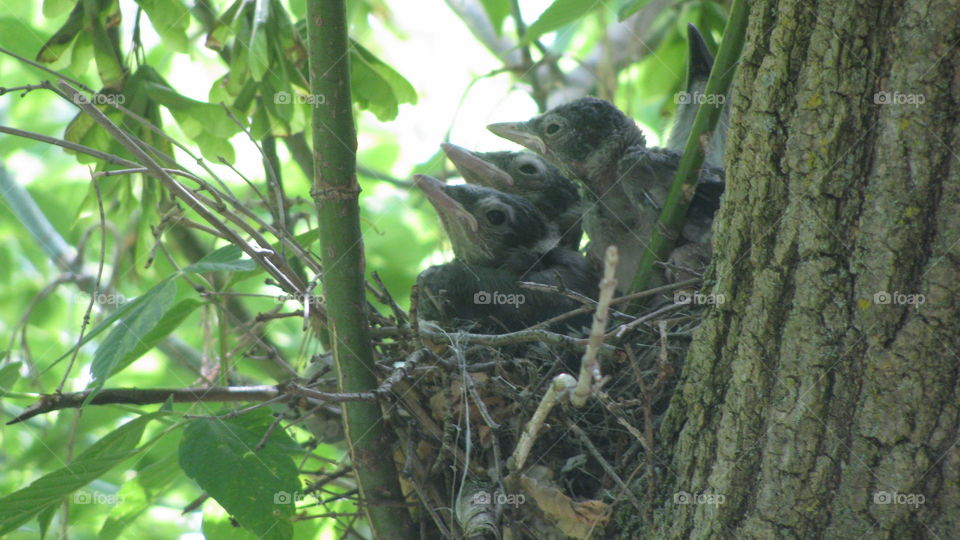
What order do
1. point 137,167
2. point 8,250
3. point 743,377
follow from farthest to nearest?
point 8,250 < point 137,167 < point 743,377

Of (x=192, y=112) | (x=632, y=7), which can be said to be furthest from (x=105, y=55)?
(x=632, y=7)

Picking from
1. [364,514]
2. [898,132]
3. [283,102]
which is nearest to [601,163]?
[283,102]

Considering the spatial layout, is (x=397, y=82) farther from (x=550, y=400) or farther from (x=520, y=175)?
(x=550, y=400)

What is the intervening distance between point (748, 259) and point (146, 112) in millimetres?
1307

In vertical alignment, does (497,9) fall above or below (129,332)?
above

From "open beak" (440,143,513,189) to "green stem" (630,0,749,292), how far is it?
0.85 metres

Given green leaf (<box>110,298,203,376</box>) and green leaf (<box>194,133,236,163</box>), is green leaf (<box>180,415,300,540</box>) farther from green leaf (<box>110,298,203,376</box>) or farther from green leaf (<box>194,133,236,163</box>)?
green leaf (<box>194,133,236,163</box>)

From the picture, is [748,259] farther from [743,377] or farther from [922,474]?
[922,474]

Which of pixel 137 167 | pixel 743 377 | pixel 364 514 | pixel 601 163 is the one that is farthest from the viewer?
pixel 601 163

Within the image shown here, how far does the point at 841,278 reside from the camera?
1.11m

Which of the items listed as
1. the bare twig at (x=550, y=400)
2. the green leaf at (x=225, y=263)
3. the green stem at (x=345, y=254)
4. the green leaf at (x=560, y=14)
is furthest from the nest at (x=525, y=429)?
the green leaf at (x=560, y=14)

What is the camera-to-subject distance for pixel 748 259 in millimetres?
1188

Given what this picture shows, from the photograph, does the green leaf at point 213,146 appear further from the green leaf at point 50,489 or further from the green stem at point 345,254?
the green leaf at point 50,489

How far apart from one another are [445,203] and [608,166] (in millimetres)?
439
